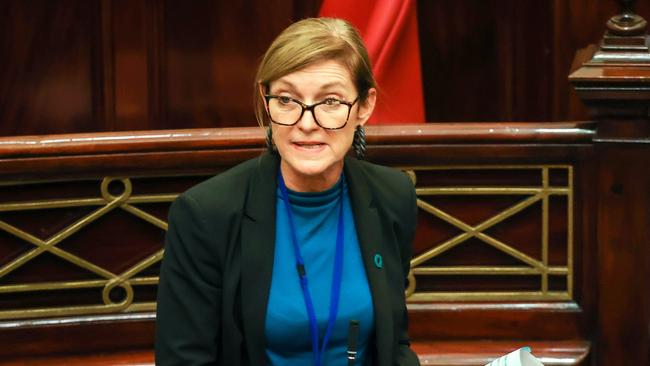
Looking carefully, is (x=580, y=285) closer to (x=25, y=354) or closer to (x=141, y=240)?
(x=141, y=240)

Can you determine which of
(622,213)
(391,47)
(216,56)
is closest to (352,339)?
(622,213)

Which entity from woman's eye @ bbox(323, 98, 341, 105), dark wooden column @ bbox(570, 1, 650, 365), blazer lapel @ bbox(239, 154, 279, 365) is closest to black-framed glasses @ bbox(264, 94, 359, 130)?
woman's eye @ bbox(323, 98, 341, 105)

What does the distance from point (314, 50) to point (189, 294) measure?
35 cm

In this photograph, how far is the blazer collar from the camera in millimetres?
1716

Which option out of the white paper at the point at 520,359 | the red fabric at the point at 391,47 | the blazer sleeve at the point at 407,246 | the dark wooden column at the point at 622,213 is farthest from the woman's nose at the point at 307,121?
the red fabric at the point at 391,47

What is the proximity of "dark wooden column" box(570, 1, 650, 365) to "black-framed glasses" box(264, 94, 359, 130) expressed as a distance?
1.08 metres

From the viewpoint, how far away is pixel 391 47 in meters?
3.04

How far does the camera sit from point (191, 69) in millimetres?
3451

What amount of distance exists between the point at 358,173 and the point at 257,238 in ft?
0.61

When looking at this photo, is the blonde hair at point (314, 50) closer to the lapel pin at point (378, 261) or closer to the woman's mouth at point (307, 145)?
the woman's mouth at point (307, 145)

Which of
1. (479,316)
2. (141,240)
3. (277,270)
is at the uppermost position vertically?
(277,270)

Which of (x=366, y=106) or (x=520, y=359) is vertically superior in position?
(x=366, y=106)

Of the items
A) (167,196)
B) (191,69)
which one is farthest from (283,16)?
(167,196)

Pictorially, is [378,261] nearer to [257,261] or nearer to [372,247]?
[372,247]
